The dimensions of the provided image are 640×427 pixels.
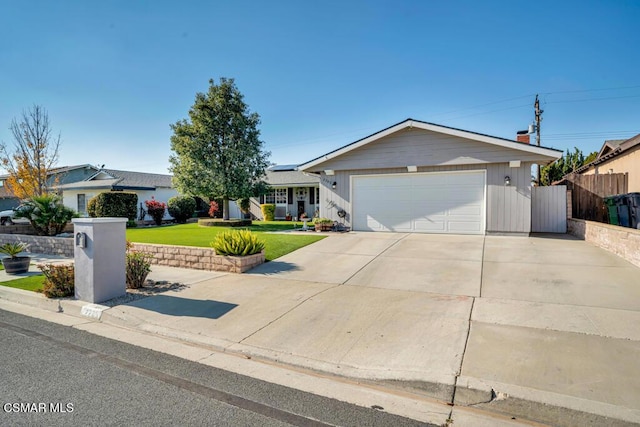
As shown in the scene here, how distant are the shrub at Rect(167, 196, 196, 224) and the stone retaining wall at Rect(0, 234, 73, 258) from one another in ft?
31.5

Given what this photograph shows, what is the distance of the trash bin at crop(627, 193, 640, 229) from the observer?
916 cm

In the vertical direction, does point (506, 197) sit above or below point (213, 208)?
above

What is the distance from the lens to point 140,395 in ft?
9.97

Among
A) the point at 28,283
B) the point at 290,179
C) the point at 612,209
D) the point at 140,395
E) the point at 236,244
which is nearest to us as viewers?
the point at 140,395

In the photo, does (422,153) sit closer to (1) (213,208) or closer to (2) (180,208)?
(1) (213,208)

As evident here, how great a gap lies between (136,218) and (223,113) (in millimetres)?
8938

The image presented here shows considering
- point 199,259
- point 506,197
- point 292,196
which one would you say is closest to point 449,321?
point 199,259

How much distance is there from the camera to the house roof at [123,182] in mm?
21331

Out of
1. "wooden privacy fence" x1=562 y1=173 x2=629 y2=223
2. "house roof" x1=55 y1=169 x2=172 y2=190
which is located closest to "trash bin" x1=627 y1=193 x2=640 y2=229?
"wooden privacy fence" x1=562 y1=173 x2=629 y2=223

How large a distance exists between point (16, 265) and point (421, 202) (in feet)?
41.7

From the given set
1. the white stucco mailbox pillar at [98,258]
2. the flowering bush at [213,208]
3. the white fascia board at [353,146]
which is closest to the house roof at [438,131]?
the white fascia board at [353,146]

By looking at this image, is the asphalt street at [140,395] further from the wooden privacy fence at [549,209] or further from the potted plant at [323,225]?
the wooden privacy fence at [549,209]

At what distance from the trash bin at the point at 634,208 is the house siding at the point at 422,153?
2.55 meters

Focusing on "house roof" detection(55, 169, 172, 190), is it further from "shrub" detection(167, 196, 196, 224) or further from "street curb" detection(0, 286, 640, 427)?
"street curb" detection(0, 286, 640, 427)
